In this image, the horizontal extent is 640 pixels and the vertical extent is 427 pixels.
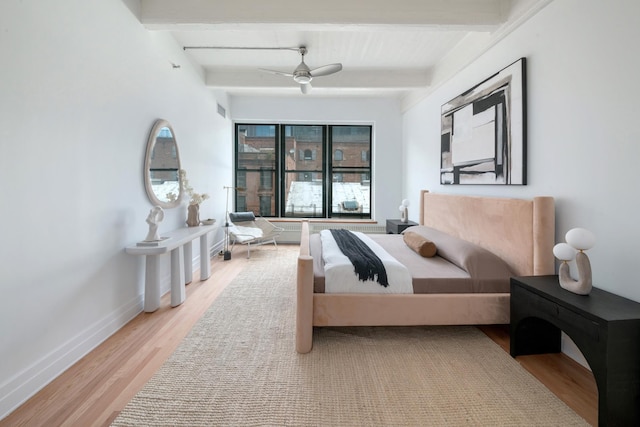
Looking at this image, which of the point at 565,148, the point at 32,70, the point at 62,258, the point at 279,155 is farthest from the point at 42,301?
the point at 279,155

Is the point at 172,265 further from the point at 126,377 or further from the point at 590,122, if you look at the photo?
the point at 590,122

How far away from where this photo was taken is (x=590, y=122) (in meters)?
1.78

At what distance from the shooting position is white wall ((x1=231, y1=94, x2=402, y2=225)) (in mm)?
5516

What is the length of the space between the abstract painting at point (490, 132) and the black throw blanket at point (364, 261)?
1.33 meters

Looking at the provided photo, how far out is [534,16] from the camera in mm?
2229

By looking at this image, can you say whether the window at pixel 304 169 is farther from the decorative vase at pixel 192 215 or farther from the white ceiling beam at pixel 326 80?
the decorative vase at pixel 192 215

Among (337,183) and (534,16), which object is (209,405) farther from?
(337,183)

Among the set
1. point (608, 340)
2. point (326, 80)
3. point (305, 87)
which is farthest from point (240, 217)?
point (608, 340)

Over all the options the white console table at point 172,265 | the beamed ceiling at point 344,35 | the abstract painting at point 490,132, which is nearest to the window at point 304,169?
the beamed ceiling at point 344,35

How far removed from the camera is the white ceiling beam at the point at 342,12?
252 centimetres

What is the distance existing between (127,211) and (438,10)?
10.5 feet

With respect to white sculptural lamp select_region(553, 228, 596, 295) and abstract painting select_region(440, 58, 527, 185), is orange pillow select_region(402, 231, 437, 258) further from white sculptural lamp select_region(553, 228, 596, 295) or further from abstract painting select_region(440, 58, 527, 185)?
white sculptural lamp select_region(553, 228, 596, 295)

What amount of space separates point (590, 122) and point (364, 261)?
5.51ft

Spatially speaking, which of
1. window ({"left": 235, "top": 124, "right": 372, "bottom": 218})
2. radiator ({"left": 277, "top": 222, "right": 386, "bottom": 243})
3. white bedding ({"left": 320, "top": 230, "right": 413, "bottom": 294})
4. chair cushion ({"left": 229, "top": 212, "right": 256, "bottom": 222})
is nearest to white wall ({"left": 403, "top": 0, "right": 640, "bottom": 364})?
white bedding ({"left": 320, "top": 230, "right": 413, "bottom": 294})
